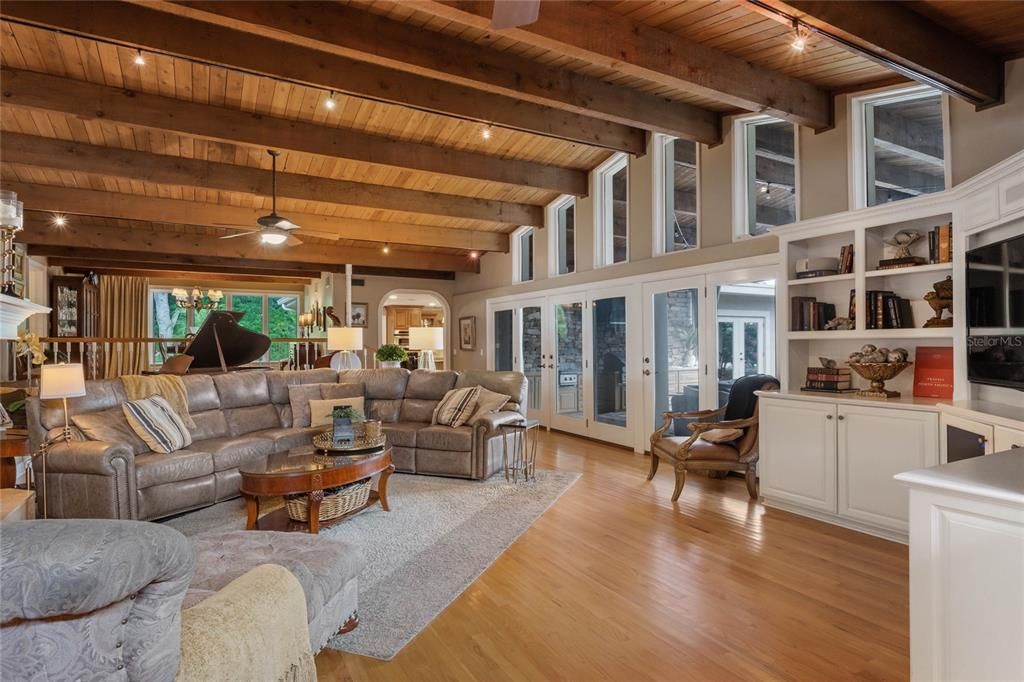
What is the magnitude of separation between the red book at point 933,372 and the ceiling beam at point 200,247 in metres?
7.54

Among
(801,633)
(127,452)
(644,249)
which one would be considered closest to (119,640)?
(801,633)

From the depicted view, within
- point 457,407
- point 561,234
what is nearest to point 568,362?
point 561,234

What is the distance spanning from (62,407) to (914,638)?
4702mm

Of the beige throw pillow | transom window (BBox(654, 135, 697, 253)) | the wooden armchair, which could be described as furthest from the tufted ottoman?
transom window (BBox(654, 135, 697, 253))

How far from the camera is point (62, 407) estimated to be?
3.66m

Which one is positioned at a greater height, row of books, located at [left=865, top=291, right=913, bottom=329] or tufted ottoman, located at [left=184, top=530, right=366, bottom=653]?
row of books, located at [left=865, top=291, right=913, bottom=329]

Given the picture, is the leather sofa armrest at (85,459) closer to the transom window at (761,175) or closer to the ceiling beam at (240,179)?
the ceiling beam at (240,179)

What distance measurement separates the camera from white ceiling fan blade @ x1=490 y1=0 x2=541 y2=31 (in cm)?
191

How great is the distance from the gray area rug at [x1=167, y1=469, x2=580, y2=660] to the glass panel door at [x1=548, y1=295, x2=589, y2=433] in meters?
2.10

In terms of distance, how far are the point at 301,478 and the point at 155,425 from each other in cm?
155

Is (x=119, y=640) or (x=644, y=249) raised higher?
(x=644, y=249)

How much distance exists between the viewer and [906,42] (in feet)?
9.55

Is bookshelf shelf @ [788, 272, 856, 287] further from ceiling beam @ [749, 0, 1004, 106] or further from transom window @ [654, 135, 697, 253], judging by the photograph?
transom window @ [654, 135, 697, 253]

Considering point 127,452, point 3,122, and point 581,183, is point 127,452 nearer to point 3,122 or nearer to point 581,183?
point 3,122
